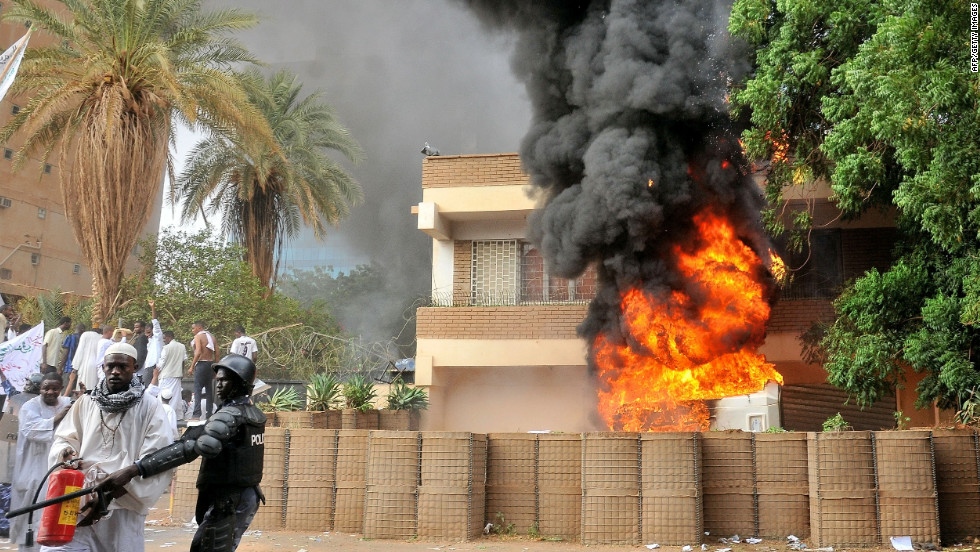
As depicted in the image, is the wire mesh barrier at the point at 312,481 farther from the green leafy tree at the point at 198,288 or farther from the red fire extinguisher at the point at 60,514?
the green leafy tree at the point at 198,288

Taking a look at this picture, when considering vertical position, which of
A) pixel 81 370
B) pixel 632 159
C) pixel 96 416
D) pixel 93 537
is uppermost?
pixel 632 159

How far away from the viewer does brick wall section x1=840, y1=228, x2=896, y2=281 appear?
47.2 ft

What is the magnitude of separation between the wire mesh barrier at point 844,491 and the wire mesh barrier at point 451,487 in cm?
331

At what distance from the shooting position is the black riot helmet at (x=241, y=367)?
4324 mm

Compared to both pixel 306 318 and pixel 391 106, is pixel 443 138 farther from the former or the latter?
pixel 306 318

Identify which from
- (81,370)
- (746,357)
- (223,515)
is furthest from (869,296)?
(81,370)

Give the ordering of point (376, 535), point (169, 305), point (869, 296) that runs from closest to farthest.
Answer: point (376, 535) → point (869, 296) → point (169, 305)

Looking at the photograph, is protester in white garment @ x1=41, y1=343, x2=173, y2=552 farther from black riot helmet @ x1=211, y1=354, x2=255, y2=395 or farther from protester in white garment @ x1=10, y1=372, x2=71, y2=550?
protester in white garment @ x1=10, y1=372, x2=71, y2=550

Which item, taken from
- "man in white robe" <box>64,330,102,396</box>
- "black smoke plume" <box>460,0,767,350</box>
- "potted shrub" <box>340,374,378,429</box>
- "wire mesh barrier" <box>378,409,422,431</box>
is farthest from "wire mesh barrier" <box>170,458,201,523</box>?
"black smoke plume" <box>460,0,767,350</box>

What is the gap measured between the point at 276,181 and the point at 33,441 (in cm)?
1468

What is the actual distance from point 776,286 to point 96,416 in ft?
38.3

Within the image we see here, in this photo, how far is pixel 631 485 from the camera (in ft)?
26.1


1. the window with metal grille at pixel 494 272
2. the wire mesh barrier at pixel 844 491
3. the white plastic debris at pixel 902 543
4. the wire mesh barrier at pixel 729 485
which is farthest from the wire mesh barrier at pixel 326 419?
the white plastic debris at pixel 902 543

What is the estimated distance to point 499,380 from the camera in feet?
51.9
